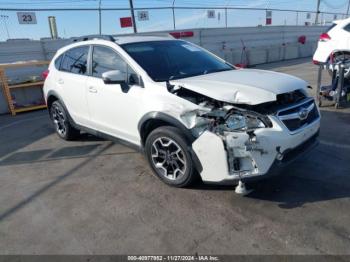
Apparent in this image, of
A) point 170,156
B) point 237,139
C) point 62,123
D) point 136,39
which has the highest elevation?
point 136,39

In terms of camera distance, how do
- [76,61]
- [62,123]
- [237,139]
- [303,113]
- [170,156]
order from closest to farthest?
[237,139] → [303,113] → [170,156] → [76,61] → [62,123]

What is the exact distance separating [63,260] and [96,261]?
304 millimetres

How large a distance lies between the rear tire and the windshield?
2082 millimetres

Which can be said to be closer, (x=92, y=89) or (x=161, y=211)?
(x=161, y=211)

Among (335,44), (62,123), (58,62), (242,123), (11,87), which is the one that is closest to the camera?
(242,123)

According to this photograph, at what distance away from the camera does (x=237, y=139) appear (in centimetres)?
314


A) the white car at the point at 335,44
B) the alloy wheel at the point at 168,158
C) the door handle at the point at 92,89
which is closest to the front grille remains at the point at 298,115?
the alloy wheel at the point at 168,158

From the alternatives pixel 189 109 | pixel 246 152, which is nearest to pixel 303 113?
pixel 246 152

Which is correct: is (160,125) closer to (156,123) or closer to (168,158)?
(156,123)

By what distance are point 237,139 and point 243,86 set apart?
0.62 meters

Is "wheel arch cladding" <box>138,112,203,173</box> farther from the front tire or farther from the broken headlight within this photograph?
the broken headlight

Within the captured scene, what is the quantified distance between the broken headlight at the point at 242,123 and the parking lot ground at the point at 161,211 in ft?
2.86

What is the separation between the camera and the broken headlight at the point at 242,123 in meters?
3.21

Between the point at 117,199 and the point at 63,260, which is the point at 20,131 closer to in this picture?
the point at 117,199
